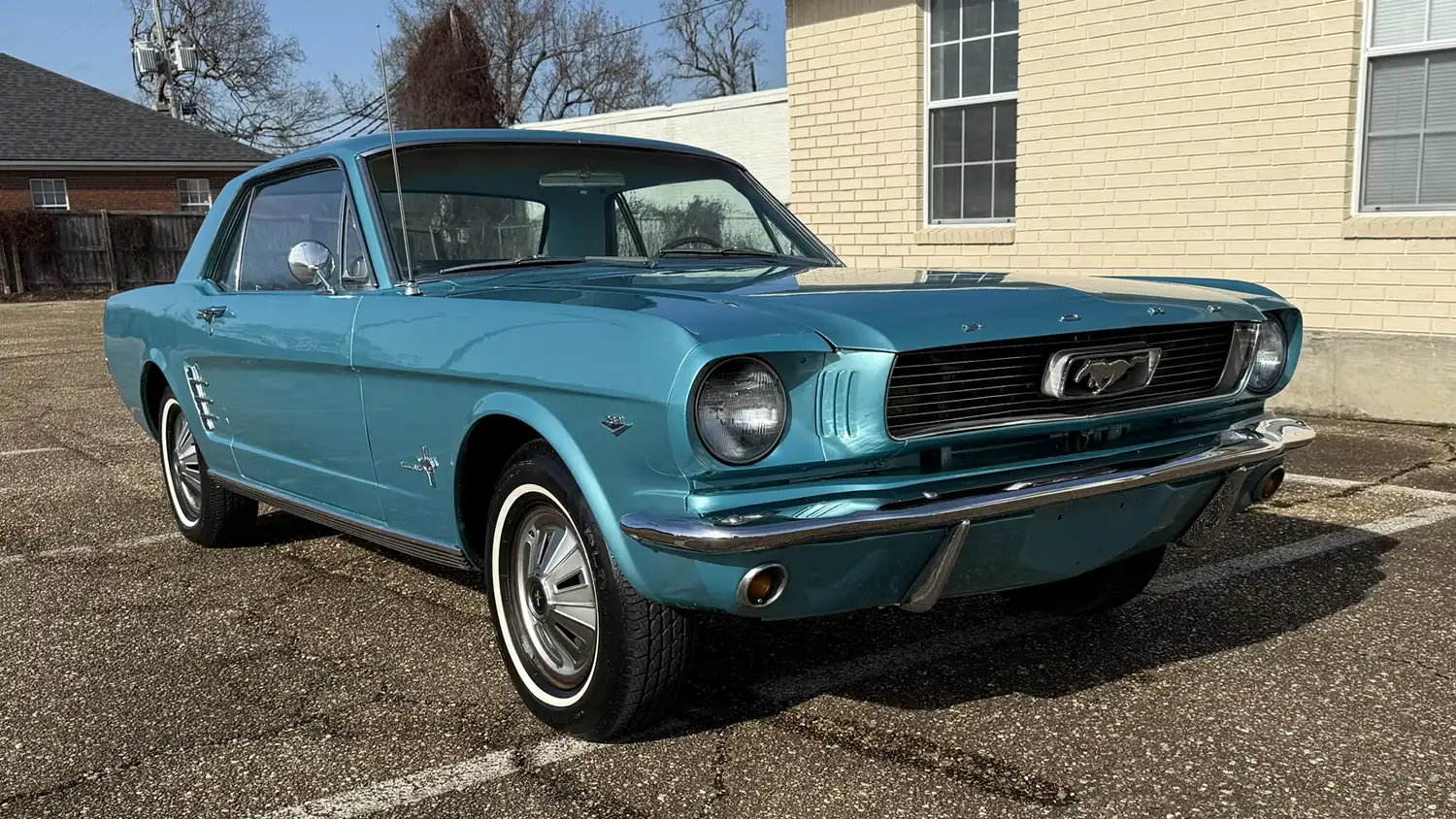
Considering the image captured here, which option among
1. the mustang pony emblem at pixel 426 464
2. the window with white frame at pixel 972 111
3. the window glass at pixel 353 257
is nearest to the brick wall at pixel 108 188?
the window with white frame at pixel 972 111

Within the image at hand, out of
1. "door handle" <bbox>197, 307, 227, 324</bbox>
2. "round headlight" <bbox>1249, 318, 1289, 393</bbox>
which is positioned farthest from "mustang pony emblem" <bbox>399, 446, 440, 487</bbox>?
"round headlight" <bbox>1249, 318, 1289, 393</bbox>

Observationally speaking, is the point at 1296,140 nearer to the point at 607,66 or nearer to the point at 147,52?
the point at 607,66

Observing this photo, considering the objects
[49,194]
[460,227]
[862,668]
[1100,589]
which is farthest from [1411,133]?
[49,194]

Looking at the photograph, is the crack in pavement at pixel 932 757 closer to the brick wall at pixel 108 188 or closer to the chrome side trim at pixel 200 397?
the chrome side trim at pixel 200 397

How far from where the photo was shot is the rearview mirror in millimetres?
4094

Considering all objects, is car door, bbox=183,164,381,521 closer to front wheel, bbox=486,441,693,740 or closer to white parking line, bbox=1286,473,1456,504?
front wheel, bbox=486,441,693,740

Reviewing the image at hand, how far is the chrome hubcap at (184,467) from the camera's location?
516cm

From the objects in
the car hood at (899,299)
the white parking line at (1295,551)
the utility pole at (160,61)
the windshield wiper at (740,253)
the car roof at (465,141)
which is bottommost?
the white parking line at (1295,551)

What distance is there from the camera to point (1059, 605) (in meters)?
3.94

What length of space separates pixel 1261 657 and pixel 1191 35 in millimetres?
5637

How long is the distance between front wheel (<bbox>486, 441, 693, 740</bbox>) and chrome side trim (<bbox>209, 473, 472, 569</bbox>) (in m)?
0.27

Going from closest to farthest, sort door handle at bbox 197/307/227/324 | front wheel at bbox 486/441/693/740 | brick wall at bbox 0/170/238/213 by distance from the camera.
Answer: front wheel at bbox 486/441/693/740, door handle at bbox 197/307/227/324, brick wall at bbox 0/170/238/213

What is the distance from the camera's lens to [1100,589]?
3840 mm

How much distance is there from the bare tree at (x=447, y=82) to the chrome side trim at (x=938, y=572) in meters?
34.1
